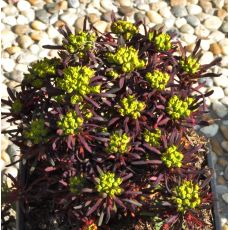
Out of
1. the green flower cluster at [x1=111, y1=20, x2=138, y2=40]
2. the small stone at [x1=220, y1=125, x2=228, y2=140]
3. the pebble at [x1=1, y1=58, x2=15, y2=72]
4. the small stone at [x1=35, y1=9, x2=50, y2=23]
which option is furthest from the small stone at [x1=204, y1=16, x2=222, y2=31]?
the green flower cluster at [x1=111, y1=20, x2=138, y2=40]

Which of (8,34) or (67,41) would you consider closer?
(67,41)

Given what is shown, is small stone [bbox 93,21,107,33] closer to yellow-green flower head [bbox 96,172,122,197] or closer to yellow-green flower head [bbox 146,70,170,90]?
yellow-green flower head [bbox 146,70,170,90]

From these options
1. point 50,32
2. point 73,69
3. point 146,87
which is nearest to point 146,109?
point 146,87

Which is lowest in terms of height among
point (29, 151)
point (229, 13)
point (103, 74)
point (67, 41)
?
point (29, 151)

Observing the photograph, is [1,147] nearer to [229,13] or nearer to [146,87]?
[146,87]

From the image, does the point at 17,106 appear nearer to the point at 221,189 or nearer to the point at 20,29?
the point at 221,189
